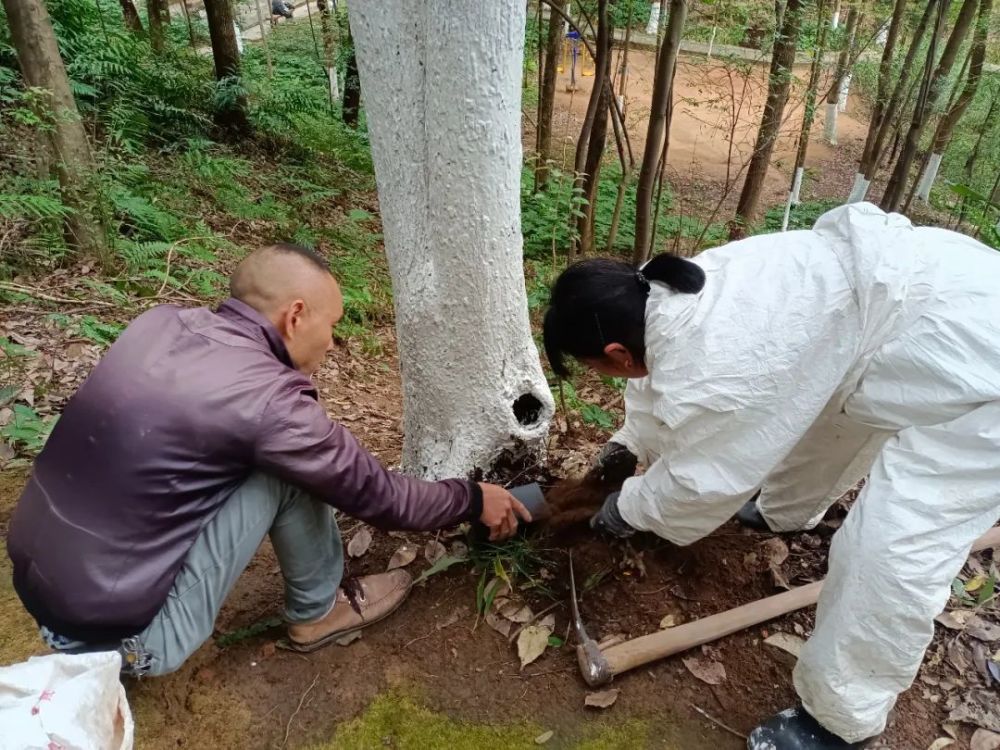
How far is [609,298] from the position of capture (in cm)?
203

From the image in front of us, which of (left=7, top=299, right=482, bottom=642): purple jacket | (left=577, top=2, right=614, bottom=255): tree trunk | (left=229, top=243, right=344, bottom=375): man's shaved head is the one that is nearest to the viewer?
(left=7, top=299, right=482, bottom=642): purple jacket

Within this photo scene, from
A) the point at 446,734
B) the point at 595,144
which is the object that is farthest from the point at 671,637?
the point at 595,144

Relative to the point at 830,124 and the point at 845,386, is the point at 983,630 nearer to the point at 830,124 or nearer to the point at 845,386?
the point at 845,386

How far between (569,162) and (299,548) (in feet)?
37.4

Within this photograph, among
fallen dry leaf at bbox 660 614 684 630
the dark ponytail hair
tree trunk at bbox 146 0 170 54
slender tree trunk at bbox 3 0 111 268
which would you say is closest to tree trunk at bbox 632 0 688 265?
the dark ponytail hair

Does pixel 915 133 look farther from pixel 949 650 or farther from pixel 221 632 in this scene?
pixel 221 632

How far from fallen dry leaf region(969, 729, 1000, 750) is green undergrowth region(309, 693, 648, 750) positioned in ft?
3.62

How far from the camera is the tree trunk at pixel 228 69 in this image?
321 inches

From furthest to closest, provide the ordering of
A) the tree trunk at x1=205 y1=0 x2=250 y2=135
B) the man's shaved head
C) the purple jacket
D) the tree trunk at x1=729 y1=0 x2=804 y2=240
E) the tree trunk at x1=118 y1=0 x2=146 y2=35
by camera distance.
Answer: the tree trunk at x1=118 y1=0 x2=146 y2=35 → the tree trunk at x1=205 y1=0 x2=250 y2=135 → the tree trunk at x1=729 y1=0 x2=804 y2=240 → the man's shaved head → the purple jacket

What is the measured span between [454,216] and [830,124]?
1675 cm

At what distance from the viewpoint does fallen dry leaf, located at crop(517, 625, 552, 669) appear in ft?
7.69

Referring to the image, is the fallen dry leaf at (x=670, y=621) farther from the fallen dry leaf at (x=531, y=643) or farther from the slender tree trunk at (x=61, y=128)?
the slender tree trunk at (x=61, y=128)

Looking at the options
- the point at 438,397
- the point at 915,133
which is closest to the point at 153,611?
the point at 438,397

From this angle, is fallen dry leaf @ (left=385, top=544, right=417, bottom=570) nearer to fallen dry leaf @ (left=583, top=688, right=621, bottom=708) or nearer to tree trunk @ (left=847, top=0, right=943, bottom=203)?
fallen dry leaf @ (left=583, top=688, right=621, bottom=708)
